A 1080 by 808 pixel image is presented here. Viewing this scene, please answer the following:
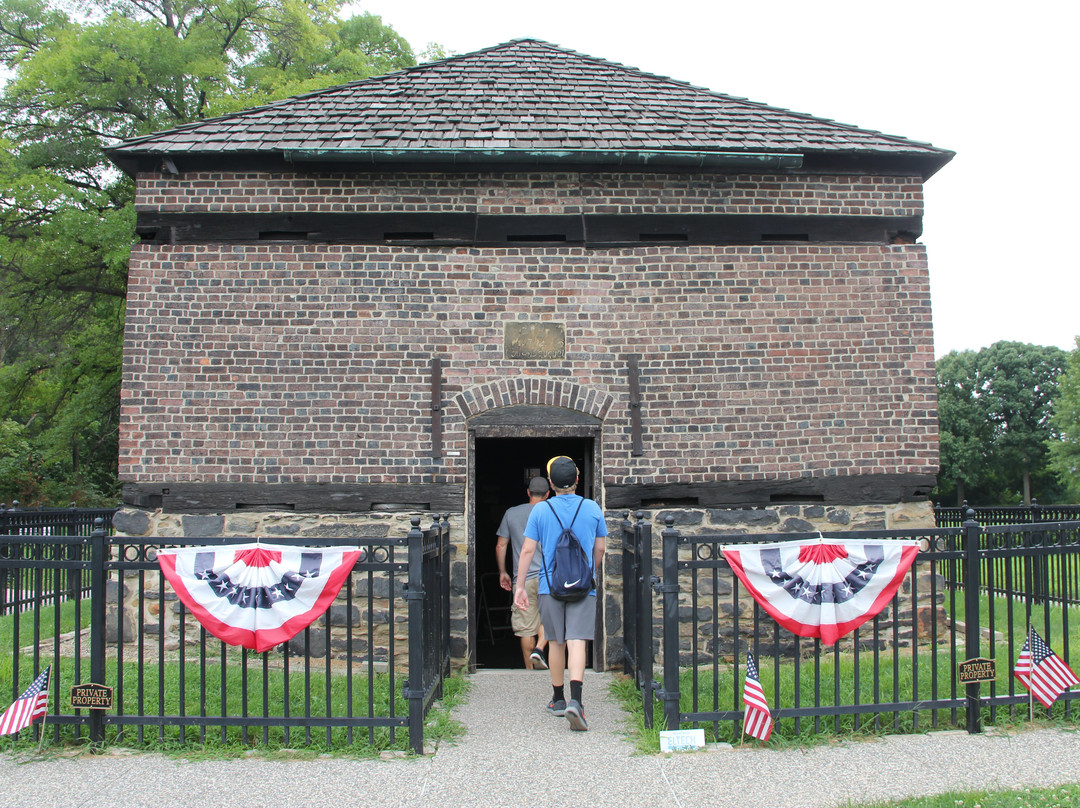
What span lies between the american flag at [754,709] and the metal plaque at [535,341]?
3.47m

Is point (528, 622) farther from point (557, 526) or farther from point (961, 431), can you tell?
point (961, 431)

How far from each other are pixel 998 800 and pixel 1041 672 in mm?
1598

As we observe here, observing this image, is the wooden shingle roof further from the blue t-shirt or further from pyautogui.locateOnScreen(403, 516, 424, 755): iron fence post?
pyautogui.locateOnScreen(403, 516, 424, 755): iron fence post

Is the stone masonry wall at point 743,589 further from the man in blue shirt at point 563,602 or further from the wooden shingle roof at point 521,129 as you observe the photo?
the wooden shingle roof at point 521,129

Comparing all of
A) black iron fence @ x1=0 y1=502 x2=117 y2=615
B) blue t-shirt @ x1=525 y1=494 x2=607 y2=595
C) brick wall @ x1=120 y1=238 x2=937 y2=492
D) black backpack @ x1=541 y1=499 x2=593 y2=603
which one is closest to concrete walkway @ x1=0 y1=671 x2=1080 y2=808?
black backpack @ x1=541 y1=499 x2=593 y2=603

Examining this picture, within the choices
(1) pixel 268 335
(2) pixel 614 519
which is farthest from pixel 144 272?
(2) pixel 614 519

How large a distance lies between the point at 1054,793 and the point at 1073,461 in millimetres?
41408

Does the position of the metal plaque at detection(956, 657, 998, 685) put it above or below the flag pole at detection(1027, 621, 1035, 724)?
above

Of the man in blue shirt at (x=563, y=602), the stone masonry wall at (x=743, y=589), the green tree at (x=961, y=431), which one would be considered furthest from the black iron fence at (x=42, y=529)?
the green tree at (x=961, y=431)

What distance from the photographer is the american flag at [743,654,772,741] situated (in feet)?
14.3

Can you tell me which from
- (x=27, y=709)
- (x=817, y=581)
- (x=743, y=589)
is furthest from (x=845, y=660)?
(x=27, y=709)

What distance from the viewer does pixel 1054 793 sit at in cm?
364

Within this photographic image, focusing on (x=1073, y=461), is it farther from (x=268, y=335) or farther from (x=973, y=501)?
(x=268, y=335)

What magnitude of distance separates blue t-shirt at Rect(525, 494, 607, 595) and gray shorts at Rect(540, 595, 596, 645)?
8 cm
